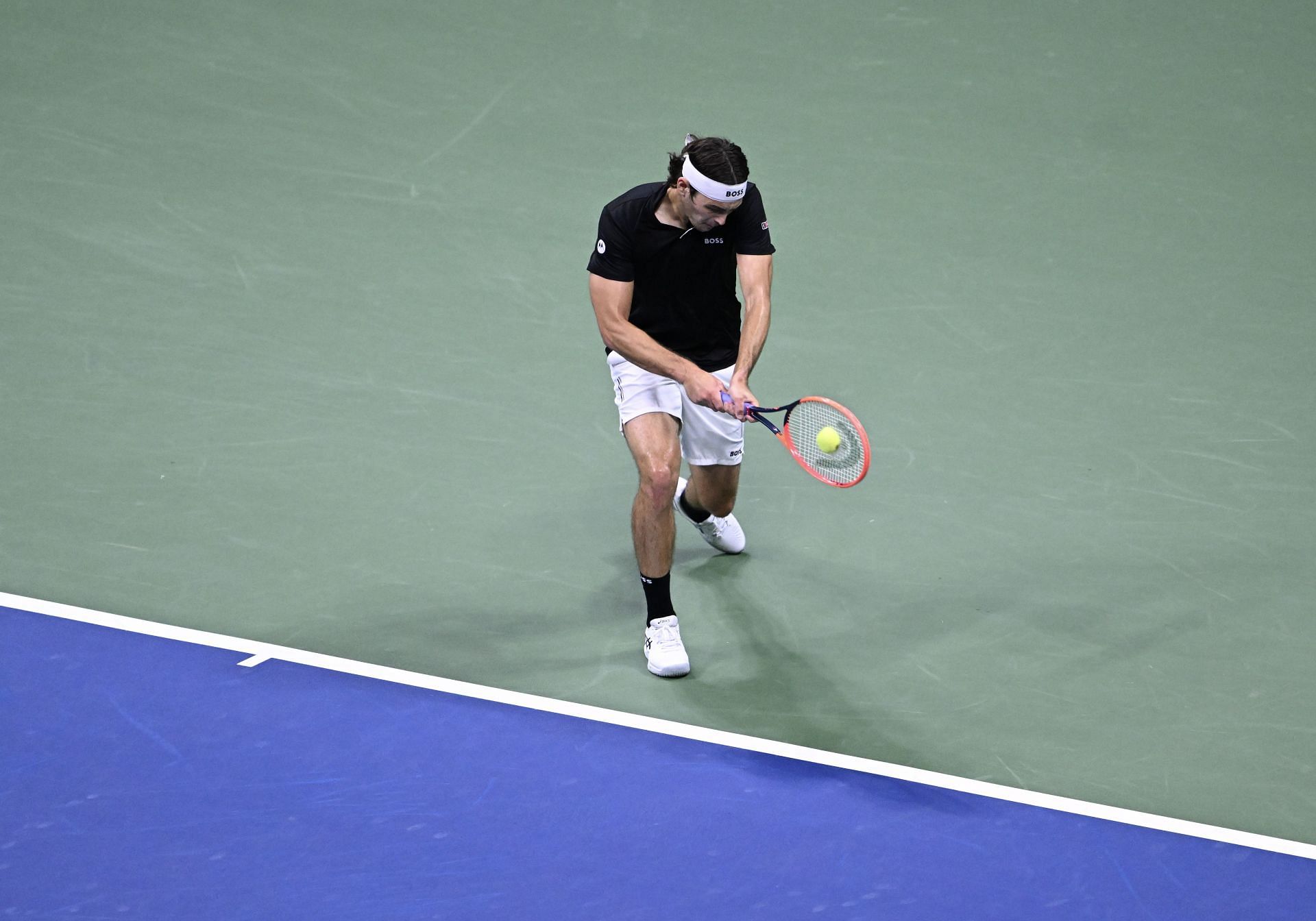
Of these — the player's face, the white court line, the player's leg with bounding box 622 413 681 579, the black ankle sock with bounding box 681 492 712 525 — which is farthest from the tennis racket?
the white court line

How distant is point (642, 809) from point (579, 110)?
21.7ft

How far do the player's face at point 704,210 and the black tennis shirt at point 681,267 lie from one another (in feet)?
0.57

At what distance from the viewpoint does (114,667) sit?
19.2 ft

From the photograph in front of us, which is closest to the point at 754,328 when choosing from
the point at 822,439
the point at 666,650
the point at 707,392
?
the point at 707,392

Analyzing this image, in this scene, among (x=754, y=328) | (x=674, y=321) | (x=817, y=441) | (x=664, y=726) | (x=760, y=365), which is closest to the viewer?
(x=664, y=726)

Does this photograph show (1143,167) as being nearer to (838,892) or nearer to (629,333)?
(629,333)

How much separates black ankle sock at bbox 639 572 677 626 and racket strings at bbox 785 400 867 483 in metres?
0.69

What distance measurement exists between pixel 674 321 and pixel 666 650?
126 cm

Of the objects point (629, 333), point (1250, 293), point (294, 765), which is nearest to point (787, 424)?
point (629, 333)

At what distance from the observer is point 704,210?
5.74 metres

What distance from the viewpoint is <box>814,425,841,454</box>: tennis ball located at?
225 inches

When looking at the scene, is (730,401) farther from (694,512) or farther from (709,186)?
(694,512)

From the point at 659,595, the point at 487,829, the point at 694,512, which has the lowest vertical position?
the point at 487,829

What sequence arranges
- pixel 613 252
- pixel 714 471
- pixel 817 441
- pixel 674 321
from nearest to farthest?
1. pixel 817 441
2. pixel 613 252
3. pixel 674 321
4. pixel 714 471
